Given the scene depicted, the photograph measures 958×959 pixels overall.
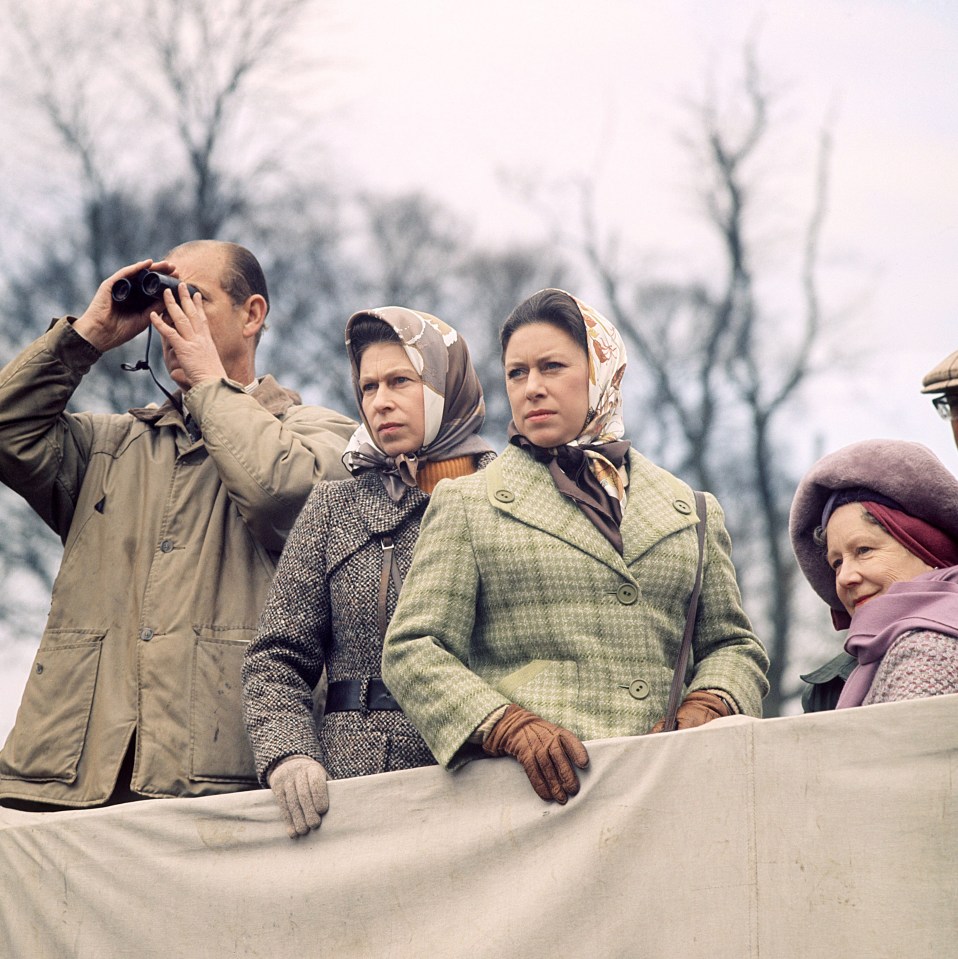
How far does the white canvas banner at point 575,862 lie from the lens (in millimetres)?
2639

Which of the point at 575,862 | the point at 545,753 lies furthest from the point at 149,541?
the point at 575,862

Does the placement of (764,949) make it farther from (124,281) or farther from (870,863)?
(124,281)

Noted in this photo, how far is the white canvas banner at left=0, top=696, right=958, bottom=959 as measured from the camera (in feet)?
8.66

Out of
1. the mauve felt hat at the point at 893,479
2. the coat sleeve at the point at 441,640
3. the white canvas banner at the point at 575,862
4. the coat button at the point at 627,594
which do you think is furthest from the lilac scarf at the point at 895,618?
the coat sleeve at the point at 441,640

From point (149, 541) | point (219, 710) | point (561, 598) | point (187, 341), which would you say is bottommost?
point (219, 710)

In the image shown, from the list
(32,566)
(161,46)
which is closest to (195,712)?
(32,566)

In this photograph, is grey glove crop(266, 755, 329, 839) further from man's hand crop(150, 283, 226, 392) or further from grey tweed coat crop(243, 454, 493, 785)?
man's hand crop(150, 283, 226, 392)

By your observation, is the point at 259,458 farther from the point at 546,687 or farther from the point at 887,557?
the point at 887,557

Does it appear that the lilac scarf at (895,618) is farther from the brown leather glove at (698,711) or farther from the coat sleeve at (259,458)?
the coat sleeve at (259,458)

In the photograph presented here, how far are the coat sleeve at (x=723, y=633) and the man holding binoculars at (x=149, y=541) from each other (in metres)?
0.97

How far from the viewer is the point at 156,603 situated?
3.69 m

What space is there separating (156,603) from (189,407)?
0.47m

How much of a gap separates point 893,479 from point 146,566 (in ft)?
5.62

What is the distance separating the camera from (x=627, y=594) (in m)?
3.14
